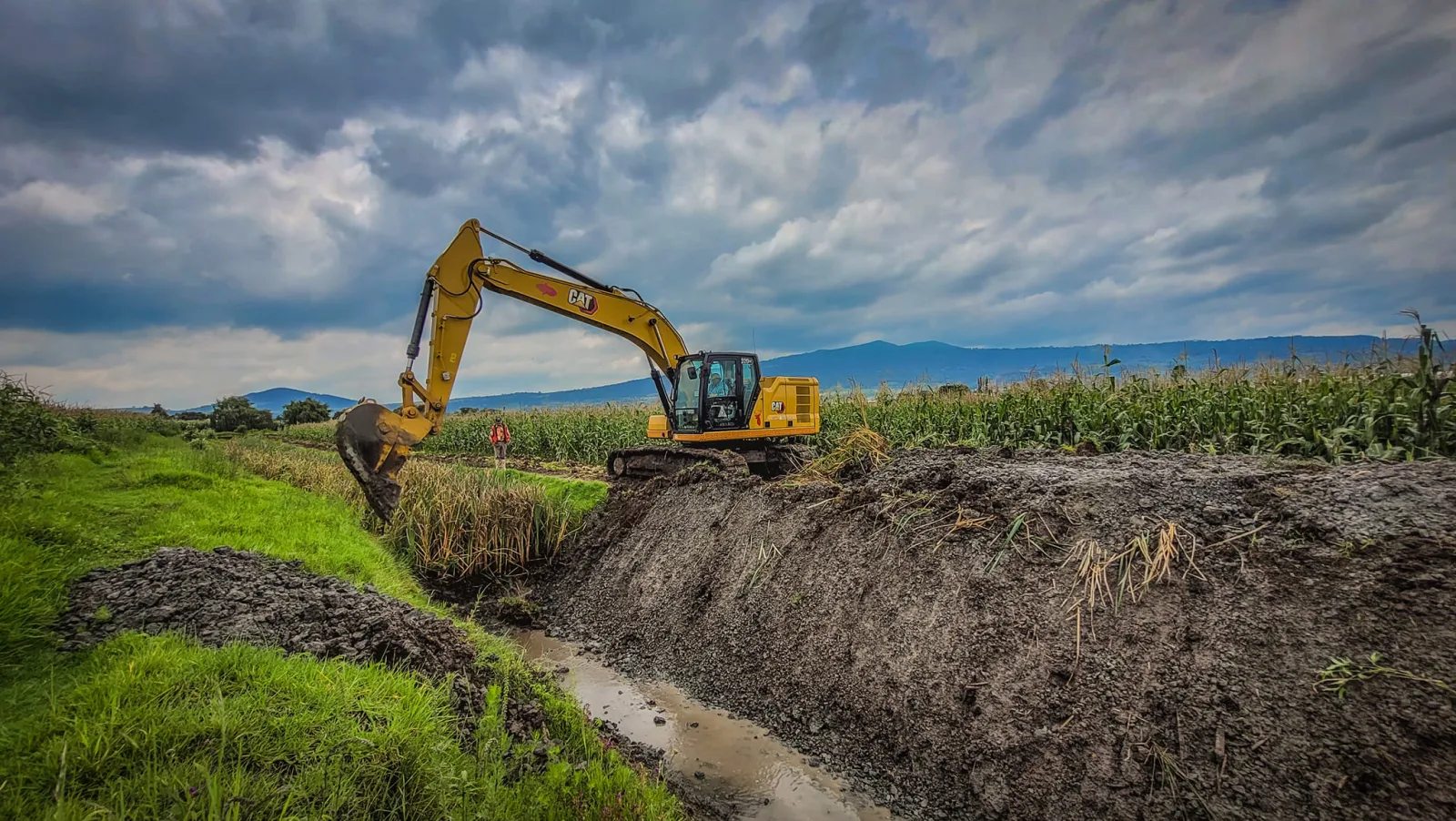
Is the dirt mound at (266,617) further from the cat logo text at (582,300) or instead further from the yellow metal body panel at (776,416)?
the yellow metal body panel at (776,416)

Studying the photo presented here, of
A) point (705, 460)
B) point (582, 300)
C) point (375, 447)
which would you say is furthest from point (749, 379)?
point (375, 447)

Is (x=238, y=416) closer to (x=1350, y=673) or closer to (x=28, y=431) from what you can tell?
(x=28, y=431)

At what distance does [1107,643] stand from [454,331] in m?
8.09

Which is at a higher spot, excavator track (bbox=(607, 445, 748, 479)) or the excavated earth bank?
excavator track (bbox=(607, 445, 748, 479))

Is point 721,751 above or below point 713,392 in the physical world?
below

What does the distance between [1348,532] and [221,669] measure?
19.2 ft

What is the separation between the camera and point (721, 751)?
4570 mm

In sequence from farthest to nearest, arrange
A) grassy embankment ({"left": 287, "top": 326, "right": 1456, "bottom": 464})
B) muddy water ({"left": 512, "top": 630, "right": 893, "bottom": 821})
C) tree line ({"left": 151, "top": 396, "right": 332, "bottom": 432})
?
tree line ({"left": 151, "top": 396, "right": 332, "bottom": 432}) → grassy embankment ({"left": 287, "top": 326, "right": 1456, "bottom": 464}) → muddy water ({"left": 512, "top": 630, "right": 893, "bottom": 821})

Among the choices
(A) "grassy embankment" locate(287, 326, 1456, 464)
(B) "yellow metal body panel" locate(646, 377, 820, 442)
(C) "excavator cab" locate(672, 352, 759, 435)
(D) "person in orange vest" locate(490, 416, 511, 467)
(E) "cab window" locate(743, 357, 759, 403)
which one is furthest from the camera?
(D) "person in orange vest" locate(490, 416, 511, 467)

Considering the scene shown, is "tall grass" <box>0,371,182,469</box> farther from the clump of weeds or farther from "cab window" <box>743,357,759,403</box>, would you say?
the clump of weeds

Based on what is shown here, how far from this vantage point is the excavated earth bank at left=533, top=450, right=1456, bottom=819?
9.84 ft

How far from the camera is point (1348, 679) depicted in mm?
3041

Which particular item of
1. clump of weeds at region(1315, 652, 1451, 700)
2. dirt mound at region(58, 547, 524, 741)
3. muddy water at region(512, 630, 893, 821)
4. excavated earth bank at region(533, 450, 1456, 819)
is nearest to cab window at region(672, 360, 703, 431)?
excavated earth bank at region(533, 450, 1456, 819)

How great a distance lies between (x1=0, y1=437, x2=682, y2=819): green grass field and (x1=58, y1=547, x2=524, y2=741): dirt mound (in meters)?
0.16
